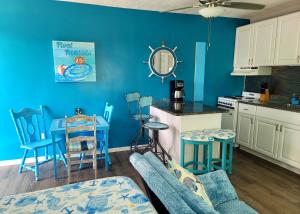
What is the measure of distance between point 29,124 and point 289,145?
152 inches

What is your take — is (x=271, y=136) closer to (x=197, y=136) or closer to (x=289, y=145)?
(x=289, y=145)

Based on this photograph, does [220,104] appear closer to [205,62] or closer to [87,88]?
[205,62]

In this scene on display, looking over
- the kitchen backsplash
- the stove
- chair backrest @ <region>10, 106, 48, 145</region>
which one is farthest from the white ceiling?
chair backrest @ <region>10, 106, 48, 145</region>

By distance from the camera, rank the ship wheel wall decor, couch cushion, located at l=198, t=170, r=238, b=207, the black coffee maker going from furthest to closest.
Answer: the ship wheel wall decor, the black coffee maker, couch cushion, located at l=198, t=170, r=238, b=207

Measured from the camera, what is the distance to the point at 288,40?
3.23 metres

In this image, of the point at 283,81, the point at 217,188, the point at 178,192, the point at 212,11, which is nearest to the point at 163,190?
the point at 178,192

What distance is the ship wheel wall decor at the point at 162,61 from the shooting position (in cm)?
386

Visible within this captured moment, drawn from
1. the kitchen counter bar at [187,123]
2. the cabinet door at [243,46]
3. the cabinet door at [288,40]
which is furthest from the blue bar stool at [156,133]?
the cabinet door at [243,46]

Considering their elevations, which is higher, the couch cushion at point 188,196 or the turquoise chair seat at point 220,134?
the couch cushion at point 188,196

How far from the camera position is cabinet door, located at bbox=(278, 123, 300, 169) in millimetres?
2920

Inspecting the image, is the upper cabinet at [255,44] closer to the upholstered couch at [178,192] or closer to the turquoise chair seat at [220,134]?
the turquoise chair seat at [220,134]

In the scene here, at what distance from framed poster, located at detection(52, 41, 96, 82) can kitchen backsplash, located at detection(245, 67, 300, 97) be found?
126 inches

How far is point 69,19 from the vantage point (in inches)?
131

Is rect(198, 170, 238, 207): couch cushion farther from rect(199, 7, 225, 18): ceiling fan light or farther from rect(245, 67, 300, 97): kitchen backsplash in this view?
rect(245, 67, 300, 97): kitchen backsplash
